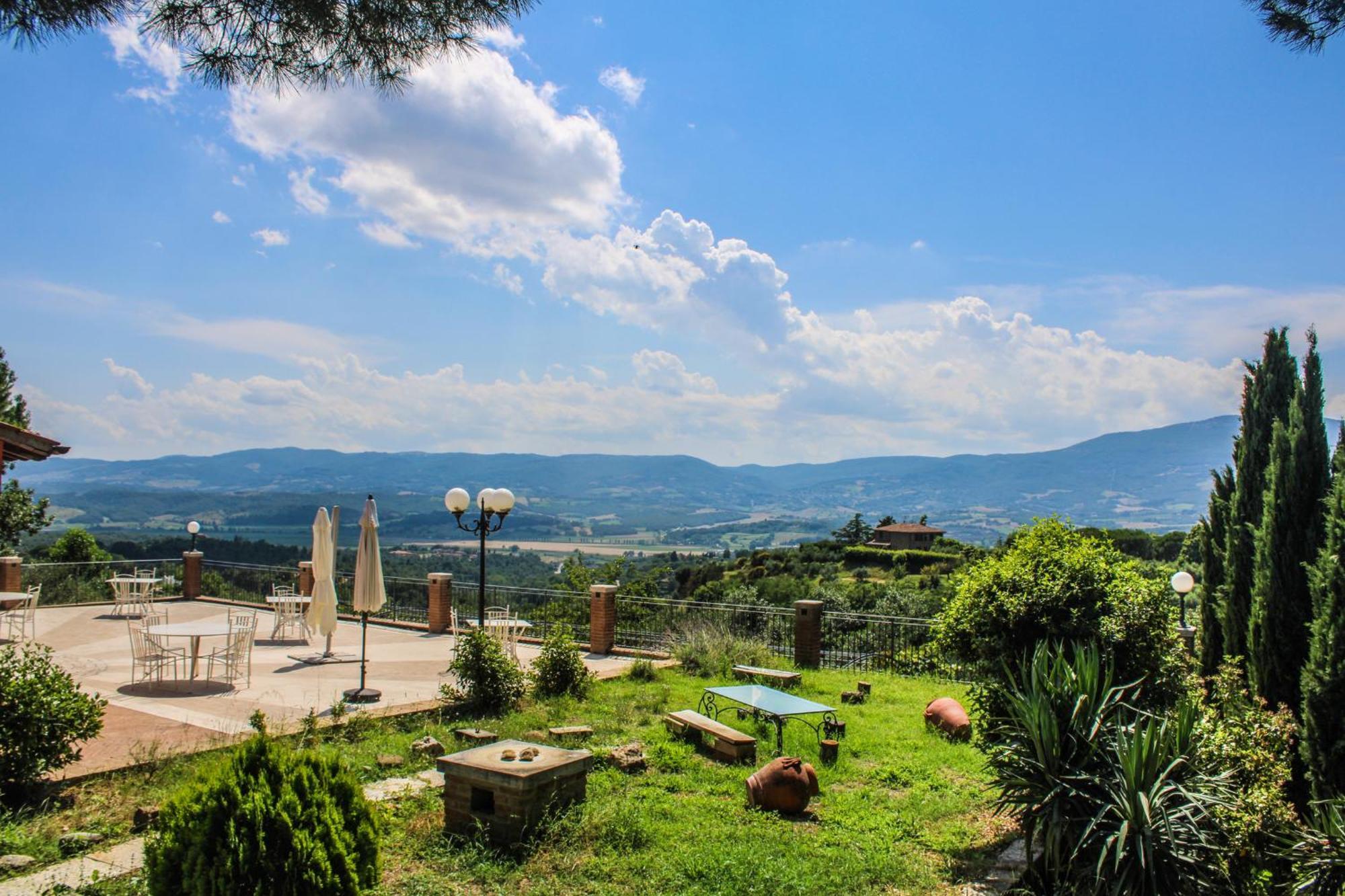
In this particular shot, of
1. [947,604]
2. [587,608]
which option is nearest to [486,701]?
[947,604]

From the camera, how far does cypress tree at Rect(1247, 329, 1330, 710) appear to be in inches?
231

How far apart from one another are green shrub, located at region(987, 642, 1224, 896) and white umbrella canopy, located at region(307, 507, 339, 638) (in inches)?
364

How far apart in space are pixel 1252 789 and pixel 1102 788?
0.96 meters

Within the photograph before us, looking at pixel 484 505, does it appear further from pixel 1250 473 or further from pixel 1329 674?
pixel 1329 674

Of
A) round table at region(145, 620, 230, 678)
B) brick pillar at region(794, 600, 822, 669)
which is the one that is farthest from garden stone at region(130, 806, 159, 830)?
brick pillar at region(794, 600, 822, 669)

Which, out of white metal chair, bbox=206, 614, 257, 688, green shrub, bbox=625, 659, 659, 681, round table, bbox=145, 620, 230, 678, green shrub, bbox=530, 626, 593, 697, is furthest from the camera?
green shrub, bbox=625, 659, 659, 681

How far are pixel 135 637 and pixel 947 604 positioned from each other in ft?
30.6

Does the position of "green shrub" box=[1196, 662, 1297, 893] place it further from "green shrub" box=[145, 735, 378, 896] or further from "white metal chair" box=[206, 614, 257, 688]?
"white metal chair" box=[206, 614, 257, 688]

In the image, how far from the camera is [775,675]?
10.4 metres

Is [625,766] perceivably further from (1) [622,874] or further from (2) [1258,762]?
(2) [1258,762]

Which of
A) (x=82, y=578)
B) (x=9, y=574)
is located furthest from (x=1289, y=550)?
(x=82, y=578)

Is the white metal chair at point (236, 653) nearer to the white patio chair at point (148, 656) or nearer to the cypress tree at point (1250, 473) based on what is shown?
the white patio chair at point (148, 656)

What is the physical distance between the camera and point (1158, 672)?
5.55 metres

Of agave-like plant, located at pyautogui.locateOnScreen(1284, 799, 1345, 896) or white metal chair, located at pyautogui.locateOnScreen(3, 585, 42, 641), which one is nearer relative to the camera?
agave-like plant, located at pyautogui.locateOnScreen(1284, 799, 1345, 896)
